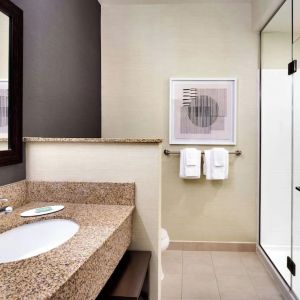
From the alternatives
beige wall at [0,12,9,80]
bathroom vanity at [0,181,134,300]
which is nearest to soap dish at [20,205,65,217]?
bathroom vanity at [0,181,134,300]

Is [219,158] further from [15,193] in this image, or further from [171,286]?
[15,193]

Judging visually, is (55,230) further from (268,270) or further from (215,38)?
(215,38)

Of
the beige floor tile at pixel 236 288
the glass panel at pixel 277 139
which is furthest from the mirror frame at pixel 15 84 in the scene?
the glass panel at pixel 277 139

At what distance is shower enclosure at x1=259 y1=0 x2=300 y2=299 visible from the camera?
2.14 metres

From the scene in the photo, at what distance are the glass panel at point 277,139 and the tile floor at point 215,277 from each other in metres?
0.20

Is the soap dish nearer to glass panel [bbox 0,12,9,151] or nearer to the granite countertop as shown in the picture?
the granite countertop

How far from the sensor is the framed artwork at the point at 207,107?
282 centimetres

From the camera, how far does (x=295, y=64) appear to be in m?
2.12

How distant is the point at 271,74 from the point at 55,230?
2398 millimetres

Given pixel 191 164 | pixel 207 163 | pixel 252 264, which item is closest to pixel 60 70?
pixel 191 164

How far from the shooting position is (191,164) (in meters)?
2.72

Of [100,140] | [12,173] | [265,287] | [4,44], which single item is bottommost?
[265,287]

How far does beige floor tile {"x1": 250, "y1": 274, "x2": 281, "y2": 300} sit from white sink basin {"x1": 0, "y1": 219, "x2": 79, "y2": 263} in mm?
1672

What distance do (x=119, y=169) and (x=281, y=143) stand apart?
1.72 meters
